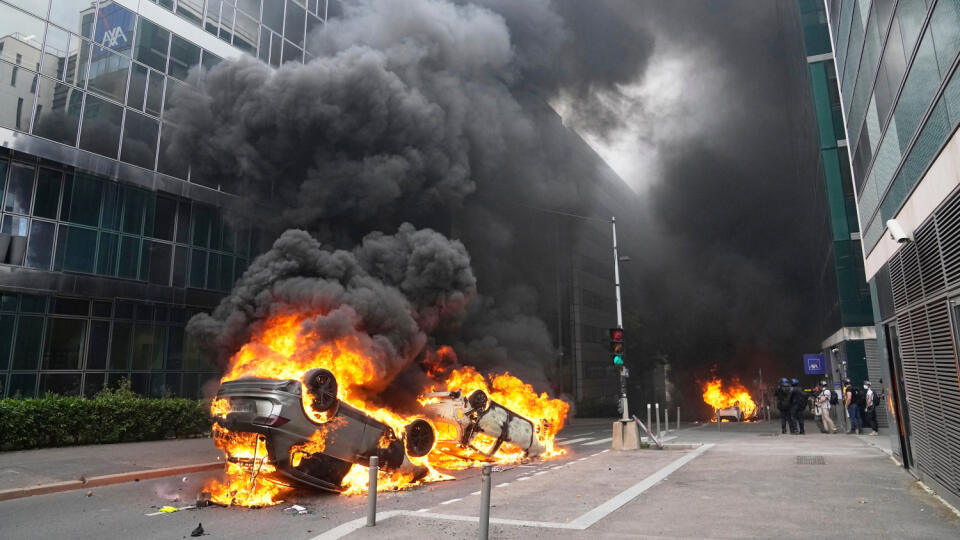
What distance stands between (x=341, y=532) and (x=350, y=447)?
219cm

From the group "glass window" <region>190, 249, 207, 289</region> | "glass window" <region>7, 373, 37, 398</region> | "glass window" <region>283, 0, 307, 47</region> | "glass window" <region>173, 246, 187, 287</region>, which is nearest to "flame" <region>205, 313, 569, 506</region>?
"glass window" <region>7, 373, 37, 398</region>

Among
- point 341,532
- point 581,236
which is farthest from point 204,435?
point 581,236

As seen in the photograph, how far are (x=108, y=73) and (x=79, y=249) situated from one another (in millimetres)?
5457

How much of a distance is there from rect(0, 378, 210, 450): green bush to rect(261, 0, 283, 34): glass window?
46.2 feet

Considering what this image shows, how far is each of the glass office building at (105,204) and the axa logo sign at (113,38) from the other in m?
0.04

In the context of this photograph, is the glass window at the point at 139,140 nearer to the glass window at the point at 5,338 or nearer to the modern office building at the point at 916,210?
the glass window at the point at 5,338

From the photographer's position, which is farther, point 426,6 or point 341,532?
point 426,6

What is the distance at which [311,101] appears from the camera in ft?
48.7

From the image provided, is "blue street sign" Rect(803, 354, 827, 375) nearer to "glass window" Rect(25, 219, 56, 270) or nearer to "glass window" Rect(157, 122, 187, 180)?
"glass window" Rect(157, 122, 187, 180)

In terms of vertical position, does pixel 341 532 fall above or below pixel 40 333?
below

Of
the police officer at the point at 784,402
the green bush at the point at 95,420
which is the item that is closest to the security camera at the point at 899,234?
the police officer at the point at 784,402

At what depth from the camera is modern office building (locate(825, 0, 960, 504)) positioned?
6.12 meters

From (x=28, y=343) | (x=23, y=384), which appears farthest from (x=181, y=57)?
(x=23, y=384)

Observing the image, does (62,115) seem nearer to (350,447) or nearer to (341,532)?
(350,447)
